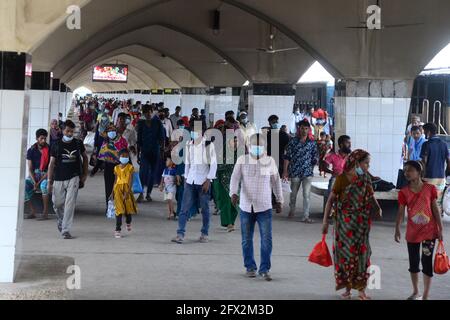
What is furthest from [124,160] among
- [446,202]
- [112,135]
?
[446,202]

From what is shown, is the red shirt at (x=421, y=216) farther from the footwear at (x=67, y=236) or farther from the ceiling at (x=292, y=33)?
the ceiling at (x=292, y=33)

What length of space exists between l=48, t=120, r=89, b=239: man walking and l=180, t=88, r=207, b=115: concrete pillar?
22.6m

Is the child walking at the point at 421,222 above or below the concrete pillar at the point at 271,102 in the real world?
below

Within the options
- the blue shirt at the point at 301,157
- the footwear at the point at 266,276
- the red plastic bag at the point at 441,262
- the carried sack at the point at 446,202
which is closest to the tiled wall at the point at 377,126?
the carried sack at the point at 446,202

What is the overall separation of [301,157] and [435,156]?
2.06m

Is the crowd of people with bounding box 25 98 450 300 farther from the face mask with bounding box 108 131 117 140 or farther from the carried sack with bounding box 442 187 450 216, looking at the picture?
A: the carried sack with bounding box 442 187 450 216

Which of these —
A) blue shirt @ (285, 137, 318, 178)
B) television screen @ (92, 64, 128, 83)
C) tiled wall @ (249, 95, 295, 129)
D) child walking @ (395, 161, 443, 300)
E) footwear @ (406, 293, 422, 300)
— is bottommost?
footwear @ (406, 293, 422, 300)

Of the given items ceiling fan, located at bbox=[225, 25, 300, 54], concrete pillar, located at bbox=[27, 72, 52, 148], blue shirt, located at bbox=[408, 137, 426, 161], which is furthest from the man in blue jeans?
ceiling fan, located at bbox=[225, 25, 300, 54]

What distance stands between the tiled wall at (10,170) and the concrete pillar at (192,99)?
26126 mm

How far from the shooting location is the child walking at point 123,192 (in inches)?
456

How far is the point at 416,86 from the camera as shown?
26.7 meters

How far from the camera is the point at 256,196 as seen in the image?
9000 mm

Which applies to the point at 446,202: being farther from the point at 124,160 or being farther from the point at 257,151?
the point at 257,151

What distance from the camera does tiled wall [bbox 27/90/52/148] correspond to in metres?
18.3
